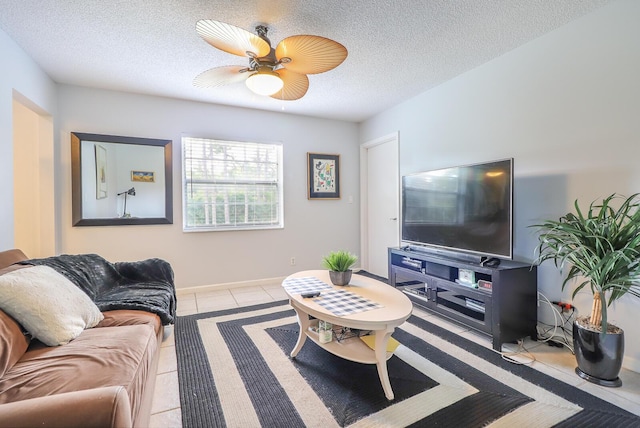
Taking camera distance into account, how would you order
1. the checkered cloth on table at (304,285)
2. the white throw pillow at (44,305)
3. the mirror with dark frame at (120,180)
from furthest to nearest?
the mirror with dark frame at (120,180) < the checkered cloth on table at (304,285) < the white throw pillow at (44,305)

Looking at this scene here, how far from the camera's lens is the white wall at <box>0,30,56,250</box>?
2164 millimetres

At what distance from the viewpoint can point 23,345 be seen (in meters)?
1.34

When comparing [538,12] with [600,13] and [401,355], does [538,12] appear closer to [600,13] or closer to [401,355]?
[600,13]

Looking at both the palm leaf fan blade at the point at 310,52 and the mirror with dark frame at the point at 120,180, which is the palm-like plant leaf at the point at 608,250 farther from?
the mirror with dark frame at the point at 120,180

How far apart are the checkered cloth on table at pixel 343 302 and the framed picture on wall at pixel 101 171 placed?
2867 millimetres

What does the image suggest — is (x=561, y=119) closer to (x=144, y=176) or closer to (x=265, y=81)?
(x=265, y=81)

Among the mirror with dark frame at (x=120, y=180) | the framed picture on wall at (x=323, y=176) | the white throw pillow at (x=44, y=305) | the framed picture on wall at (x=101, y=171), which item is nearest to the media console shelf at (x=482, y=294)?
the framed picture on wall at (x=323, y=176)

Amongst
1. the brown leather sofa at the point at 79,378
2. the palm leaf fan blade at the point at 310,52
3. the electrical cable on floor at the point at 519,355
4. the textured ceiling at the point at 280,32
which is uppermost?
the textured ceiling at the point at 280,32

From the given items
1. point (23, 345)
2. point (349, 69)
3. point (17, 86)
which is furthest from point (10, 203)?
point (349, 69)

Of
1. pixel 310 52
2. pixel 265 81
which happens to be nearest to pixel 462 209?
pixel 310 52

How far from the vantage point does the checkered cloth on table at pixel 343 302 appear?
168 cm

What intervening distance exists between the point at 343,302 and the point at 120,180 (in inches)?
119

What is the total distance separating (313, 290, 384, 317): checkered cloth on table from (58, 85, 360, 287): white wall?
2.20 metres

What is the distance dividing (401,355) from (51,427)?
1.89 meters
